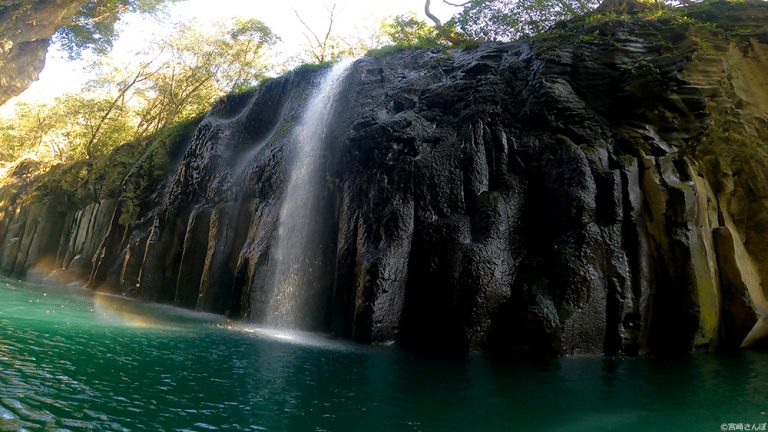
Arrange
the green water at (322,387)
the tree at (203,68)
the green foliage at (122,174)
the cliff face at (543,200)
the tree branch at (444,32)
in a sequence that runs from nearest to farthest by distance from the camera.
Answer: the green water at (322,387)
the cliff face at (543,200)
the tree branch at (444,32)
the green foliage at (122,174)
the tree at (203,68)

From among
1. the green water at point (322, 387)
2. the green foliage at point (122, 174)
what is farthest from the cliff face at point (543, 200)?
the green foliage at point (122, 174)

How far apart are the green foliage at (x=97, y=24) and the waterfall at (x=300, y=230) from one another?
1233cm

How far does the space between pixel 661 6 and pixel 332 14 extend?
908 inches

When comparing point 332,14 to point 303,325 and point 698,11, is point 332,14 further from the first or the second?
point 303,325

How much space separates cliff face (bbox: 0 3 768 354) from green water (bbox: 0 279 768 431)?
3.81 feet

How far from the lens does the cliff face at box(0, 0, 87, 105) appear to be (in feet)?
52.9

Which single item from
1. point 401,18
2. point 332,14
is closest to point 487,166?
point 401,18

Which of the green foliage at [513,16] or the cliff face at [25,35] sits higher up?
the green foliage at [513,16]

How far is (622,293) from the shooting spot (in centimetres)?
927

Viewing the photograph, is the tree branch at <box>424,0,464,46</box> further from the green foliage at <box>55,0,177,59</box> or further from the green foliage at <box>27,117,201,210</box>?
the green foliage at <box>55,0,177,59</box>

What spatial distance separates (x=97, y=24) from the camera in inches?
877

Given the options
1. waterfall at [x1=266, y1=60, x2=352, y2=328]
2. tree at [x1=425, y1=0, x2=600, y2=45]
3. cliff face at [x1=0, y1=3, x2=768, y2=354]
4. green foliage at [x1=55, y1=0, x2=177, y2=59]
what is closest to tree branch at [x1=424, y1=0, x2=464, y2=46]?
tree at [x1=425, y1=0, x2=600, y2=45]

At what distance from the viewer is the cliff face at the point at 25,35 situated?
1612 cm

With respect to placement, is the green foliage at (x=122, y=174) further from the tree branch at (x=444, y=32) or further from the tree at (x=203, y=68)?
the tree branch at (x=444, y=32)
